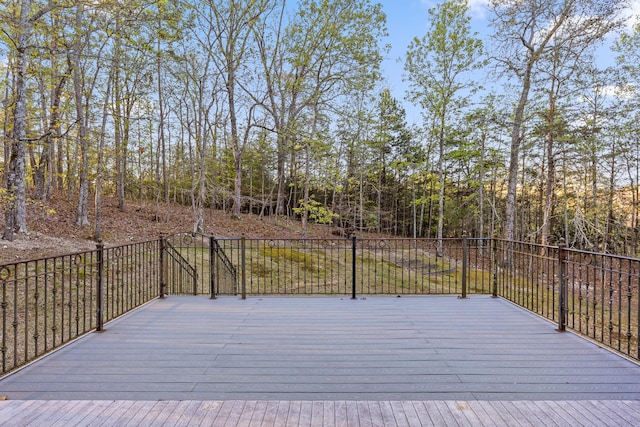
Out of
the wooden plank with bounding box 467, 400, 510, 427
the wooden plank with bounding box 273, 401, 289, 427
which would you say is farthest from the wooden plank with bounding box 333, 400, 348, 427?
the wooden plank with bounding box 467, 400, 510, 427

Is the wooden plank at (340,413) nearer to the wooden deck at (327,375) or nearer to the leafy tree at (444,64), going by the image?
the wooden deck at (327,375)

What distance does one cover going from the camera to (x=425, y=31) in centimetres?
1465

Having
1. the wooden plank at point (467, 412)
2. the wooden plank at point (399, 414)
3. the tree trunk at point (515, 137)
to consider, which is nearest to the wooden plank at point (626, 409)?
the wooden plank at point (467, 412)

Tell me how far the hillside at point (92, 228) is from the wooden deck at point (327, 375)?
106 inches

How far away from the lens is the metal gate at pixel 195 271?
552 centimetres

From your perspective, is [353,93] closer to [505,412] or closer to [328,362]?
[328,362]

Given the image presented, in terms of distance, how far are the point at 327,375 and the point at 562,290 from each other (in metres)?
3.01

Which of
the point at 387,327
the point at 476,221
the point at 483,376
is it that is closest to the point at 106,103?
the point at 387,327

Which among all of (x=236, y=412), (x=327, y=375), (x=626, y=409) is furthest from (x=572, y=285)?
(x=236, y=412)

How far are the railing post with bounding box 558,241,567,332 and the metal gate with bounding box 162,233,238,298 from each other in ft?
15.0

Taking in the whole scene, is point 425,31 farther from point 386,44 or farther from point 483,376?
point 483,376

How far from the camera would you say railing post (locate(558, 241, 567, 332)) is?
3.85 m

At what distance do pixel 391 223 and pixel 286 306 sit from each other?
23.0 m

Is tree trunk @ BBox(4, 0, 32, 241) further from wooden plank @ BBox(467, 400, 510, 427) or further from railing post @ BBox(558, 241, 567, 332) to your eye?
railing post @ BBox(558, 241, 567, 332)
